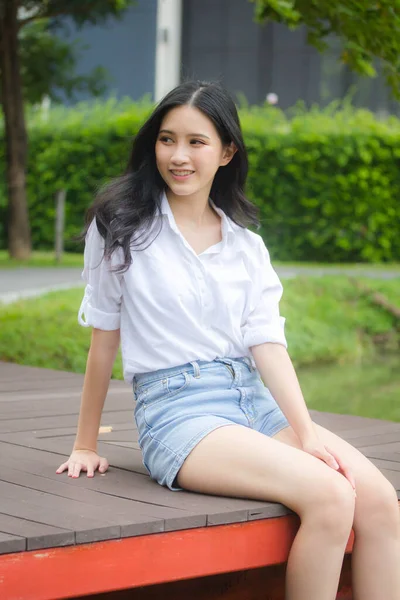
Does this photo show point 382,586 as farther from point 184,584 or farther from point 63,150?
point 63,150

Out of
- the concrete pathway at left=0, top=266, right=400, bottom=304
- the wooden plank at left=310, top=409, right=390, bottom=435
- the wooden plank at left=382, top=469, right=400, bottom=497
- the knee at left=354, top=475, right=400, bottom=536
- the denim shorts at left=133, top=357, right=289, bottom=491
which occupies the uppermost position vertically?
the denim shorts at left=133, top=357, right=289, bottom=491

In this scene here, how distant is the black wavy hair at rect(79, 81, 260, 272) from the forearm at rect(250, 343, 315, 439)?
0.40 metres

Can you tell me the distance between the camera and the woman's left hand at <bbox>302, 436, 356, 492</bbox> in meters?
2.71

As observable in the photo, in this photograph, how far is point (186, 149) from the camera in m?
2.94

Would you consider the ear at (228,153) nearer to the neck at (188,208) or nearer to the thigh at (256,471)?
the neck at (188,208)

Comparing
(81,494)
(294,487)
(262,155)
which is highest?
(294,487)

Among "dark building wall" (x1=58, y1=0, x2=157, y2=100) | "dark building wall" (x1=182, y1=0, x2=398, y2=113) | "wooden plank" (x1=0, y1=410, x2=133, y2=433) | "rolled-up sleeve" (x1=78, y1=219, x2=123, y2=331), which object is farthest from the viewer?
"dark building wall" (x1=58, y1=0, x2=157, y2=100)

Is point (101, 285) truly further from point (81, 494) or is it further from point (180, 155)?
point (81, 494)

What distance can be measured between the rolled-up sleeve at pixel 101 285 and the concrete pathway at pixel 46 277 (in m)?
6.07

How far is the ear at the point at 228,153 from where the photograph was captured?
Answer: 303cm

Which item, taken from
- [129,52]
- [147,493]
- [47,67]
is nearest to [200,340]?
[147,493]

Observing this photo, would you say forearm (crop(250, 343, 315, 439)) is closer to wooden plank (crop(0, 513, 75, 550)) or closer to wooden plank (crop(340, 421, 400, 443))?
wooden plank (crop(0, 513, 75, 550))

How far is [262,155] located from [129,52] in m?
7.64

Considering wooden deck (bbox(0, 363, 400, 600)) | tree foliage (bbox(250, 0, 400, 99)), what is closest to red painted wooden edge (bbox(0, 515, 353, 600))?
wooden deck (bbox(0, 363, 400, 600))
